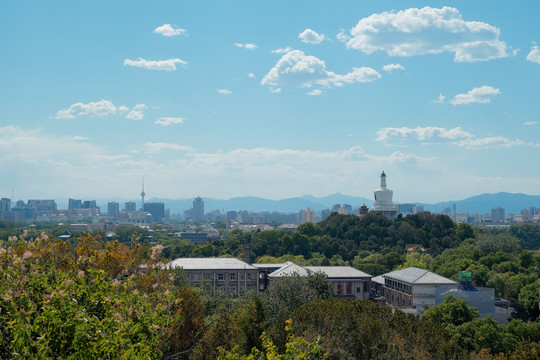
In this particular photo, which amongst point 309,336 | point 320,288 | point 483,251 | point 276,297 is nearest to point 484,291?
point 320,288

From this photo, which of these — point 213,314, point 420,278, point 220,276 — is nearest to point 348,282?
point 420,278

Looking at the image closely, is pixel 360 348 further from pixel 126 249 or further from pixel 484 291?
pixel 484 291

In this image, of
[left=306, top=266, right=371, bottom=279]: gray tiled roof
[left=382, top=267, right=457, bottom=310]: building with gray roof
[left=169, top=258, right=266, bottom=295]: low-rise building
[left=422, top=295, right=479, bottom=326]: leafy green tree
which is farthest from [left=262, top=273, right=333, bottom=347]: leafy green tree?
[left=169, top=258, right=266, bottom=295]: low-rise building

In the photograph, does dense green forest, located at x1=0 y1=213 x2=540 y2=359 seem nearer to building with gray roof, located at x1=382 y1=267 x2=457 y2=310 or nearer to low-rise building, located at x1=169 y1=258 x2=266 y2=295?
building with gray roof, located at x1=382 y1=267 x2=457 y2=310

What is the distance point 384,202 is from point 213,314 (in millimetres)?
88804

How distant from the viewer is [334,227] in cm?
10819

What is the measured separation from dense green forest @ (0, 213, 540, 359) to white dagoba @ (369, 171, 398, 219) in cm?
3690

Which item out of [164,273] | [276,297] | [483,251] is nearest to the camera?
[164,273]

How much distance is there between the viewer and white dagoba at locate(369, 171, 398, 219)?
123375 millimetres

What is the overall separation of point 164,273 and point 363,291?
158 ft

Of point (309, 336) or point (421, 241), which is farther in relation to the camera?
point (421, 241)

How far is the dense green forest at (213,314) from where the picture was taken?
11.0m

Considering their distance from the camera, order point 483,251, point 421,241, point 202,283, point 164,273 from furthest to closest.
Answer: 1. point 421,241
2. point 483,251
3. point 202,283
4. point 164,273

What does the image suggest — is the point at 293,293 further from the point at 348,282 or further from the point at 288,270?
the point at 348,282
